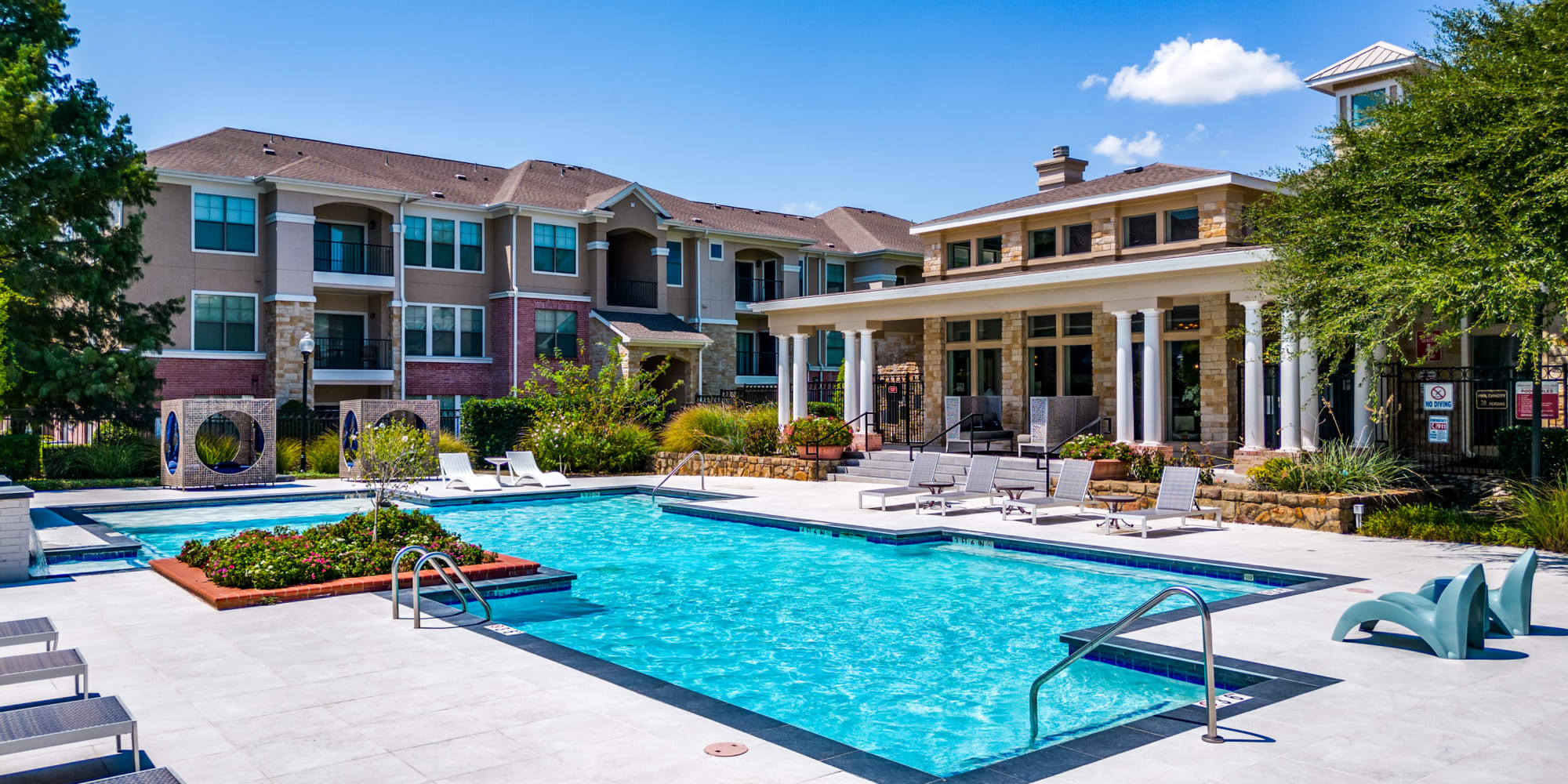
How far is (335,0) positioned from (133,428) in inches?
484

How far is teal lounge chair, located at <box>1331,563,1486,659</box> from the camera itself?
7.17 m

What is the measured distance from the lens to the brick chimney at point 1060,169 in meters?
28.5

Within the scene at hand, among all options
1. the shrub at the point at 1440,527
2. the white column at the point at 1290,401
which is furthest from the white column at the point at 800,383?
the shrub at the point at 1440,527

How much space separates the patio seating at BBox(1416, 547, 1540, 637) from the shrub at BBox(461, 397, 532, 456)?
72.0 feet

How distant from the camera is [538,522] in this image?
17625 mm

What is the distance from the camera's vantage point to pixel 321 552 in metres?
10.5

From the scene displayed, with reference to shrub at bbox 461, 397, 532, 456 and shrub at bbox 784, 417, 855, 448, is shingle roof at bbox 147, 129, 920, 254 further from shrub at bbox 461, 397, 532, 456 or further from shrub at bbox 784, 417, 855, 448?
shrub at bbox 784, 417, 855, 448

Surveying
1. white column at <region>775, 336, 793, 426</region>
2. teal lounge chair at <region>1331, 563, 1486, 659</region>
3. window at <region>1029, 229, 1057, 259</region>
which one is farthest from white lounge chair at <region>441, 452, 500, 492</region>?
teal lounge chair at <region>1331, 563, 1486, 659</region>

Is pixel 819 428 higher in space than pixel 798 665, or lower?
higher

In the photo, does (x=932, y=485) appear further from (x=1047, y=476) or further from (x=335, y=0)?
(x=335, y=0)

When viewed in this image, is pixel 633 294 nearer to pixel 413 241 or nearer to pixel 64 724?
pixel 413 241

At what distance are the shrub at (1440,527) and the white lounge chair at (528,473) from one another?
14846 mm

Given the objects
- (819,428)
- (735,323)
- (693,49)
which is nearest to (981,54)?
(693,49)

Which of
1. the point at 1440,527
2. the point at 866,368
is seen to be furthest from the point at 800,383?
the point at 1440,527
